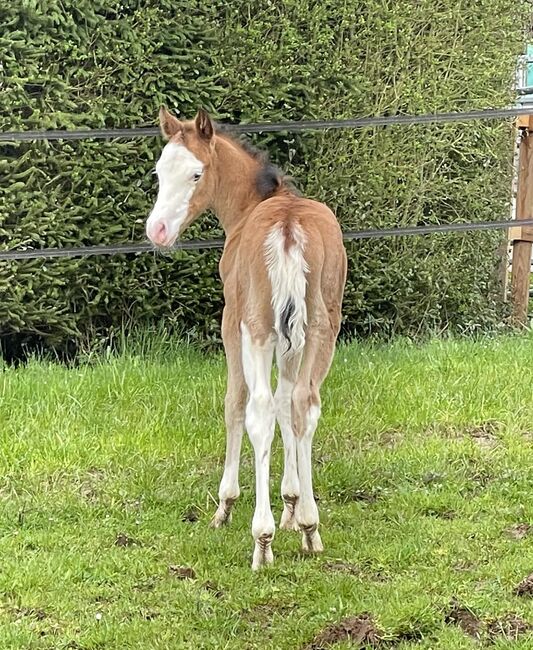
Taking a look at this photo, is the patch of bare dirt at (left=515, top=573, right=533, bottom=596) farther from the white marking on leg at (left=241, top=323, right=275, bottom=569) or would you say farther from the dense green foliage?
the dense green foliage

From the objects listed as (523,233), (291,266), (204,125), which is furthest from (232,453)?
(523,233)

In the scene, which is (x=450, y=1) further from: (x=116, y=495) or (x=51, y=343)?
(x=116, y=495)

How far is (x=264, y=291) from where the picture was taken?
11.5ft

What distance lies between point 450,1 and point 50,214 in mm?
3733

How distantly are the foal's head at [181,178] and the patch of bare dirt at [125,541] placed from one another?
1326mm

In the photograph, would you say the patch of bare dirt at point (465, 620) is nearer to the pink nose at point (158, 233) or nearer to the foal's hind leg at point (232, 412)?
the foal's hind leg at point (232, 412)

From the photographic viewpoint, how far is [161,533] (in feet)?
12.9

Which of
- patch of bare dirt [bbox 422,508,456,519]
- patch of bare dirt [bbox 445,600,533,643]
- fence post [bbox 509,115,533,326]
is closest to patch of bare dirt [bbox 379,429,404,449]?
patch of bare dirt [bbox 422,508,456,519]

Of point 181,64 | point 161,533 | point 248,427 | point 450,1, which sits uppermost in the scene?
point 450,1

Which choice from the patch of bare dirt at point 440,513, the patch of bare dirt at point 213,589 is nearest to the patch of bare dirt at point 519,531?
the patch of bare dirt at point 440,513

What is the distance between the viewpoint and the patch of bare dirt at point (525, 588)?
329 cm

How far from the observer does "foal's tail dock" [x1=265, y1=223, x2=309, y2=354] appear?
3.40 metres

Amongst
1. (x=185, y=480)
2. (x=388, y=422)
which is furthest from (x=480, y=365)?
(x=185, y=480)

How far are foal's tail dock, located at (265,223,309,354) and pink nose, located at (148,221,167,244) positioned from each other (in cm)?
60
